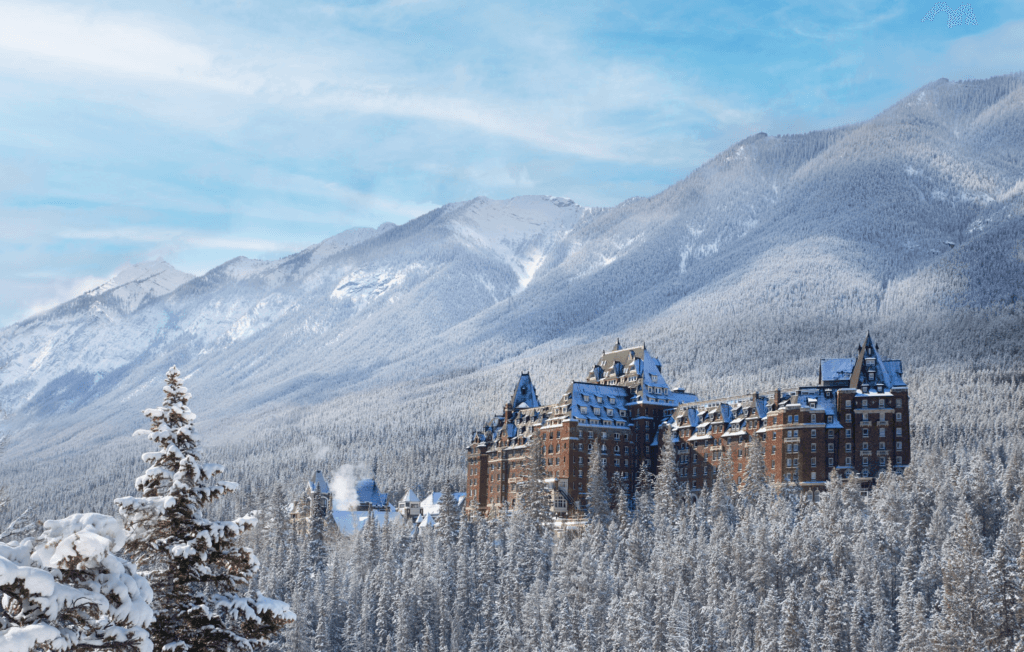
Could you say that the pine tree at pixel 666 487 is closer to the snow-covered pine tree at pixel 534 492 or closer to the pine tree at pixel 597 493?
the pine tree at pixel 597 493

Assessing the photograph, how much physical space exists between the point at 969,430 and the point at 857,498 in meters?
67.9

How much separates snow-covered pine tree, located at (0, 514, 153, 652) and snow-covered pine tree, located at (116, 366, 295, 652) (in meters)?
5.39

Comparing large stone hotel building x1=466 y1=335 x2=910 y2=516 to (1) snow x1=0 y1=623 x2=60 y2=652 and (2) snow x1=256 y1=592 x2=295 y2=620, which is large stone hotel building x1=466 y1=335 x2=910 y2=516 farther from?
(1) snow x1=0 y1=623 x2=60 y2=652

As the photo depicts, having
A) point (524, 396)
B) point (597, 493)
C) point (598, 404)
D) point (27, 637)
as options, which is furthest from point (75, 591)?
point (524, 396)

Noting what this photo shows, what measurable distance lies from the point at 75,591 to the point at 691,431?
459 feet

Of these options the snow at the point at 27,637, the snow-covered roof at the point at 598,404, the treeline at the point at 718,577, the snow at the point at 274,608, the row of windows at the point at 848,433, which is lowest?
the treeline at the point at 718,577

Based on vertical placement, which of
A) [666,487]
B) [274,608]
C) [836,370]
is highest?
[836,370]

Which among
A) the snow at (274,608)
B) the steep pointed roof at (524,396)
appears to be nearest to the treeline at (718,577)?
the steep pointed roof at (524,396)

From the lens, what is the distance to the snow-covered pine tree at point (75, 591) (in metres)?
16.8

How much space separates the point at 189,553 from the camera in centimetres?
2417

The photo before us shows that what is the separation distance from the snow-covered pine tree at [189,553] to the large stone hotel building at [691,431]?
114126 mm

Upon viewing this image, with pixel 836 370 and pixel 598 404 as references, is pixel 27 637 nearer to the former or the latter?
pixel 836 370

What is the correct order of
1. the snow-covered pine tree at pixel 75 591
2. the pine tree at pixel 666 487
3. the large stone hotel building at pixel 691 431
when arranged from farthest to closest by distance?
the large stone hotel building at pixel 691 431 → the pine tree at pixel 666 487 → the snow-covered pine tree at pixel 75 591

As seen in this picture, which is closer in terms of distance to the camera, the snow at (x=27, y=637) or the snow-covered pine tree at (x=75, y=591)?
the snow at (x=27, y=637)
